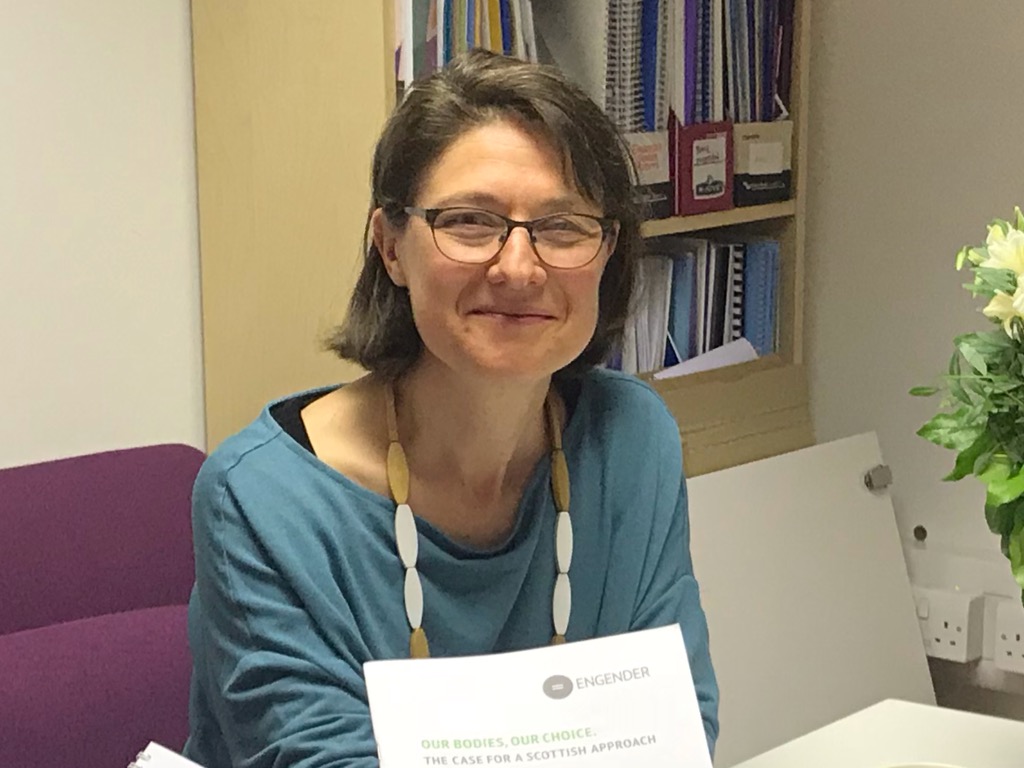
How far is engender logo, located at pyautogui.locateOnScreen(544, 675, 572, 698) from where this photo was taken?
107 cm

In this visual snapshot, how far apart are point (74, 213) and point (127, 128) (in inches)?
5.4

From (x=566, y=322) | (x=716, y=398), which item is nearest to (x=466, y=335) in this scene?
(x=566, y=322)

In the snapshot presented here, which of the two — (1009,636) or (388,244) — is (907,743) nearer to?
(388,244)

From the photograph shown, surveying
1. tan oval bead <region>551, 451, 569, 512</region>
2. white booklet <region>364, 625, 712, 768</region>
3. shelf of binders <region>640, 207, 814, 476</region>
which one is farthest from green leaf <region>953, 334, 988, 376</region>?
shelf of binders <region>640, 207, 814, 476</region>

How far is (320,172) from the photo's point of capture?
176 cm

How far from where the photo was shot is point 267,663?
3.86ft

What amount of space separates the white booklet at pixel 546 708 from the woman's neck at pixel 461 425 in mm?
285

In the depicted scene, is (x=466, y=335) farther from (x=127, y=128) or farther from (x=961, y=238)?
(x=961, y=238)

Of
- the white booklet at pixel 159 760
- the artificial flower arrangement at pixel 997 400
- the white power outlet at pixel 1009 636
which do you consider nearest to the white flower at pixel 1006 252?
the artificial flower arrangement at pixel 997 400

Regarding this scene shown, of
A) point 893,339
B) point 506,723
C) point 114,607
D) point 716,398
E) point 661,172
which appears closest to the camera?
point 506,723

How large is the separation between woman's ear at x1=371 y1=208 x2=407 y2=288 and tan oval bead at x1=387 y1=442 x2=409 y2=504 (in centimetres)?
16

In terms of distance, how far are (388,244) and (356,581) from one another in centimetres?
31

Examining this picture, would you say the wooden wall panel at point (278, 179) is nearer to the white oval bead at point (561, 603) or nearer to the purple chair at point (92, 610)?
the purple chair at point (92, 610)

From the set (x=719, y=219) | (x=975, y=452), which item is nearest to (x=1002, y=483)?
(x=975, y=452)
